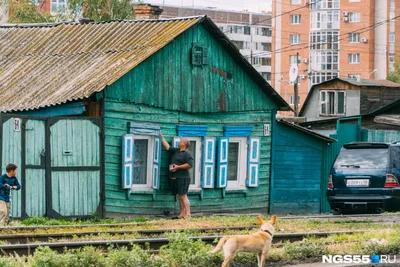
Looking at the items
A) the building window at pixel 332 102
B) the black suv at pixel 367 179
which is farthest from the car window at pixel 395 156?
the building window at pixel 332 102

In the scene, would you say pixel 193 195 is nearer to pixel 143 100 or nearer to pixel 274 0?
pixel 143 100

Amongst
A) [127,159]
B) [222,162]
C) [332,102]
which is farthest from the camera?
[332,102]

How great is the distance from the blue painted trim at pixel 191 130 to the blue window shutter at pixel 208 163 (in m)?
0.20

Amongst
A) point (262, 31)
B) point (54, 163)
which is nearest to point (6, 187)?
point (54, 163)

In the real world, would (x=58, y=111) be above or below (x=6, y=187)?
above

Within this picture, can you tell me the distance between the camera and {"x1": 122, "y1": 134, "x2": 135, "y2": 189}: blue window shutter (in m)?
21.1

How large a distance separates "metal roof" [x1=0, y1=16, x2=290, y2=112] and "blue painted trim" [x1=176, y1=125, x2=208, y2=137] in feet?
6.45

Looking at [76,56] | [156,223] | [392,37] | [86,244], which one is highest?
[392,37]

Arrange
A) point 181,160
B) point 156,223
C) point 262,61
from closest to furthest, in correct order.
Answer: point 156,223 < point 181,160 < point 262,61

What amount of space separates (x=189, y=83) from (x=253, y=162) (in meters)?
3.01

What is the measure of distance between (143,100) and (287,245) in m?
9.27

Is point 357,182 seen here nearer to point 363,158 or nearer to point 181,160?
point 363,158

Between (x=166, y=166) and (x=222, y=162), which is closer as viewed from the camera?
(x=166, y=166)

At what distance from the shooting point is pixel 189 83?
74.9ft
